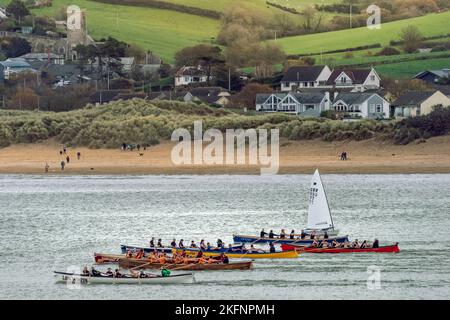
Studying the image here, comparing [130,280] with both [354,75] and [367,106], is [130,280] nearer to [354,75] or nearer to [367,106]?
[367,106]

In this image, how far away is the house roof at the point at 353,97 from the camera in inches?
5064

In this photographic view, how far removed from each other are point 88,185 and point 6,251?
102 feet

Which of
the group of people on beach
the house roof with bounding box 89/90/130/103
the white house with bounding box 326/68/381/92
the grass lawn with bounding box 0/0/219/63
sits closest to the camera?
the group of people on beach

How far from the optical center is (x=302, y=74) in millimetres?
150625

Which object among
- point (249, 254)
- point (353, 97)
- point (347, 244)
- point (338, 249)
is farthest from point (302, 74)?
point (249, 254)

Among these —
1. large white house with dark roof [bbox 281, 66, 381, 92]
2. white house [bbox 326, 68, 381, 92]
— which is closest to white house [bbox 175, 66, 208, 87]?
large white house with dark roof [bbox 281, 66, 381, 92]

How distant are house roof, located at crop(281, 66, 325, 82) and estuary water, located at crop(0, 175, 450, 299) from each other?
53.4 m

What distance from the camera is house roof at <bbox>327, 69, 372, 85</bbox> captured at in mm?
146000

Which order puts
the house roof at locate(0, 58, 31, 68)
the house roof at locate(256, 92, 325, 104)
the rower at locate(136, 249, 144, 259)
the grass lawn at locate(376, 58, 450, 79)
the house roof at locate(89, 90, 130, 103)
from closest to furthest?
the rower at locate(136, 249, 144, 259), the house roof at locate(256, 92, 325, 104), the house roof at locate(89, 90, 130, 103), the grass lawn at locate(376, 58, 450, 79), the house roof at locate(0, 58, 31, 68)

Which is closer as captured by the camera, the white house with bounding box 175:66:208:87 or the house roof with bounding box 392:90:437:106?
the house roof with bounding box 392:90:437:106

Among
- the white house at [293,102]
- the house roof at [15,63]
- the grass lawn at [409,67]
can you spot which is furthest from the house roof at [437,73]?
the house roof at [15,63]

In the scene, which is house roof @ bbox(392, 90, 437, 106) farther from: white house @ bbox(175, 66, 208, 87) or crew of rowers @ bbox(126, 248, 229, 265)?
crew of rowers @ bbox(126, 248, 229, 265)

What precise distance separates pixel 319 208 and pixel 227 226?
7.51 metres
